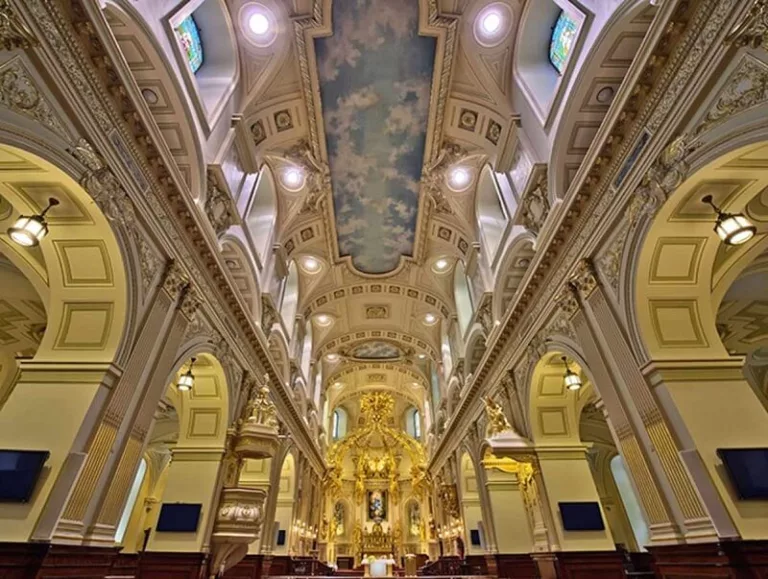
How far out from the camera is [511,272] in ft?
38.6

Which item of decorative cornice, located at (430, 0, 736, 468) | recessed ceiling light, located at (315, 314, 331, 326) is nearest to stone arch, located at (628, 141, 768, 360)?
decorative cornice, located at (430, 0, 736, 468)

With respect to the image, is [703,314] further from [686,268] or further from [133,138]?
[133,138]

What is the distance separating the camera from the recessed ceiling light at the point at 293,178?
13.9 meters

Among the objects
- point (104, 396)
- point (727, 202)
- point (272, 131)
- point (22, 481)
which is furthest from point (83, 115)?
point (727, 202)

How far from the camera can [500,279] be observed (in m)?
12.0

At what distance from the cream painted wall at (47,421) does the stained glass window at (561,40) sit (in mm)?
10449

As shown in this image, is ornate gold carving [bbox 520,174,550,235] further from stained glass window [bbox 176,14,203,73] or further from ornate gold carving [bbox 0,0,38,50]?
ornate gold carving [bbox 0,0,38,50]

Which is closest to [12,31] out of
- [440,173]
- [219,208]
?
[219,208]

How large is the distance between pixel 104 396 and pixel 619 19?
30.7ft

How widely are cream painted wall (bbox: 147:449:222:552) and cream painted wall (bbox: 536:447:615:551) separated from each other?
733cm

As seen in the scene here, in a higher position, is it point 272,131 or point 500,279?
point 272,131

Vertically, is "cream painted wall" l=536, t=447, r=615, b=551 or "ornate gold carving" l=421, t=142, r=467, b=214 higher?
"ornate gold carving" l=421, t=142, r=467, b=214

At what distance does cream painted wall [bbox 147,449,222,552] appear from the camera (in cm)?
864

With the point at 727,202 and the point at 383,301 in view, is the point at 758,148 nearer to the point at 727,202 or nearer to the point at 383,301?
the point at 727,202
